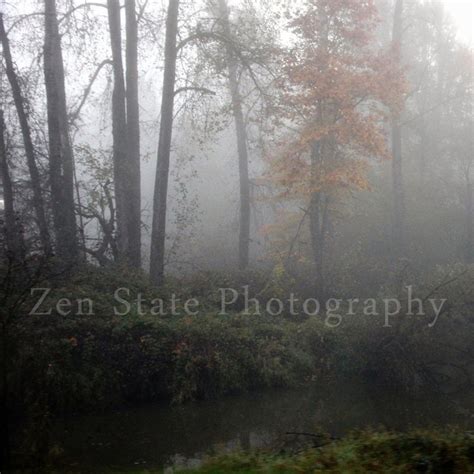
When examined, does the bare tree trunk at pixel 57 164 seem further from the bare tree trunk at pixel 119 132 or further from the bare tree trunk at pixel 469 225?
the bare tree trunk at pixel 469 225

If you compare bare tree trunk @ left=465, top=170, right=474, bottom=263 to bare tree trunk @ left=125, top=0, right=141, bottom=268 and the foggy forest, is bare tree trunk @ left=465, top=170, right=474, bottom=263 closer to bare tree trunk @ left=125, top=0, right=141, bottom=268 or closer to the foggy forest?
the foggy forest

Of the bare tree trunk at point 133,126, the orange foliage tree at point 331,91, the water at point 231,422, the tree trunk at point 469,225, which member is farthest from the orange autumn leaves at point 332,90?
the tree trunk at point 469,225

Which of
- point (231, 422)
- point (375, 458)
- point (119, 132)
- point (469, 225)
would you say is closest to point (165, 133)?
point (119, 132)

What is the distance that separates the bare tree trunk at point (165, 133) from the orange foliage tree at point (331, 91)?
3.29 m

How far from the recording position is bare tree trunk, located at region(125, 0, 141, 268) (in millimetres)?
18688

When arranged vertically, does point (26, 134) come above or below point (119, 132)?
below

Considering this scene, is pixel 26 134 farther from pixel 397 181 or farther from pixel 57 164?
pixel 397 181

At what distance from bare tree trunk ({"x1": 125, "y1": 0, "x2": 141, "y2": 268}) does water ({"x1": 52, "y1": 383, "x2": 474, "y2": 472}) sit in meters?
6.59

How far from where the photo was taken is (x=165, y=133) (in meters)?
18.4

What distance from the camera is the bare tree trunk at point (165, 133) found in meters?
18.3

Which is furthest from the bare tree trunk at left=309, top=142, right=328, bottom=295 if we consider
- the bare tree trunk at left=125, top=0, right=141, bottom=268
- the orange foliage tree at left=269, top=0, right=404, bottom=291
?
the bare tree trunk at left=125, top=0, right=141, bottom=268

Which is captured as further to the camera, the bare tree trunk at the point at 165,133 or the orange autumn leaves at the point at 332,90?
the orange autumn leaves at the point at 332,90

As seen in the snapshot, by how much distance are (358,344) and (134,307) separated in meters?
5.48

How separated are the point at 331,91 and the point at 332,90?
6cm
